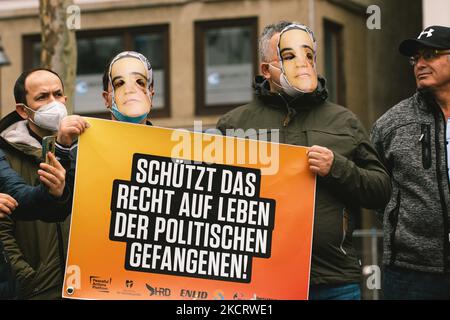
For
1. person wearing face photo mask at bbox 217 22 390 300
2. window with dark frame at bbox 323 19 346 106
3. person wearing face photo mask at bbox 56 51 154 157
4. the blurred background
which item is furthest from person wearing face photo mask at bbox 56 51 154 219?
window with dark frame at bbox 323 19 346 106

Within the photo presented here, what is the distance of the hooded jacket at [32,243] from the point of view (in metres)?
4.98

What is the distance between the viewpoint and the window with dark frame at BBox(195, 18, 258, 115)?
16.9 meters

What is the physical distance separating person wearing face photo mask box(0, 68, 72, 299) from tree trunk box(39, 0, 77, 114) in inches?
142

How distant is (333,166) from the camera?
466cm

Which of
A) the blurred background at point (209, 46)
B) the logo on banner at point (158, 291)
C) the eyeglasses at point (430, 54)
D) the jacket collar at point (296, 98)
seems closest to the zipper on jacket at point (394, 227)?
the eyeglasses at point (430, 54)

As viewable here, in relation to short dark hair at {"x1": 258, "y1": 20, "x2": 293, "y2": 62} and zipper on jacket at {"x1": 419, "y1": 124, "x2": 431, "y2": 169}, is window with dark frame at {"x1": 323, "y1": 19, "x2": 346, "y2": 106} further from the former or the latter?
short dark hair at {"x1": 258, "y1": 20, "x2": 293, "y2": 62}

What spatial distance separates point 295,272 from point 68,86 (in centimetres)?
429

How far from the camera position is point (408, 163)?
535 centimetres

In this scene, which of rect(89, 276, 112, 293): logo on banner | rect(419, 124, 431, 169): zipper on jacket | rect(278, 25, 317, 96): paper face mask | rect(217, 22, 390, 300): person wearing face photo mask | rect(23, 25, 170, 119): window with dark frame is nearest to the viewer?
rect(89, 276, 112, 293): logo on banner

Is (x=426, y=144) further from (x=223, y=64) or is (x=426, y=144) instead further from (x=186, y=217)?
(x=223, y=64)

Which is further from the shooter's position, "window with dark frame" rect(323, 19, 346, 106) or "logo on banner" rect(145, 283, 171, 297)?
"window with dark frame" rect(323, 19, 346, 106)
